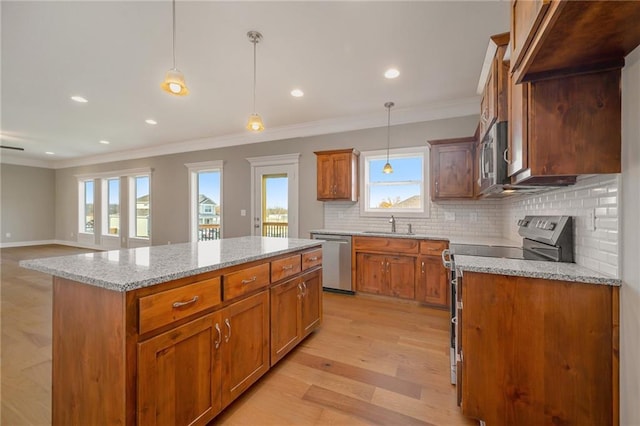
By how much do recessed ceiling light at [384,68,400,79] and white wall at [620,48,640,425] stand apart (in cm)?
214

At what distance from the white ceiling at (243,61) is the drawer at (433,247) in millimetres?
1962

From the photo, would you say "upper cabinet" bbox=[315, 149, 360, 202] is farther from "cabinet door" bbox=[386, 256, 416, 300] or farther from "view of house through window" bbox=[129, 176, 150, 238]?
"view of house through window" bbox=[129, 176, 150, 238]

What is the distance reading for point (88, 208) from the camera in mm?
8367

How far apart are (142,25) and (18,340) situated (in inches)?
121

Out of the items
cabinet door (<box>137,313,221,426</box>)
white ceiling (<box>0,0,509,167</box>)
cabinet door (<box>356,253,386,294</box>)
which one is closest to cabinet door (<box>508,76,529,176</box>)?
white ceiling (<box>0,0,509,167</box>)

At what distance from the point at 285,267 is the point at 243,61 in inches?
89.8

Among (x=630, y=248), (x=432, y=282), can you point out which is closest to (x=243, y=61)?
(x=630, y=248)

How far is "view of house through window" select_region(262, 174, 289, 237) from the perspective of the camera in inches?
208

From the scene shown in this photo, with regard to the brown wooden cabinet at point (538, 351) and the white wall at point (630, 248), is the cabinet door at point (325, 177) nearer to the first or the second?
the brown wooden cabinet at point (538, 351)

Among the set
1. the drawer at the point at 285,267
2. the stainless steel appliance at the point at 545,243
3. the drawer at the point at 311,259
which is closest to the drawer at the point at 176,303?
the drawer at the point at 285,267

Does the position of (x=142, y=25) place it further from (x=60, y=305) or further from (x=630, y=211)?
(x=630, y=211)

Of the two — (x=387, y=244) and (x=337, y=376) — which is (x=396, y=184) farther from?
(x=337, y=376)

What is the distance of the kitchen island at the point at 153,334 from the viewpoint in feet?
3.66

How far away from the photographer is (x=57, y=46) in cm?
266
